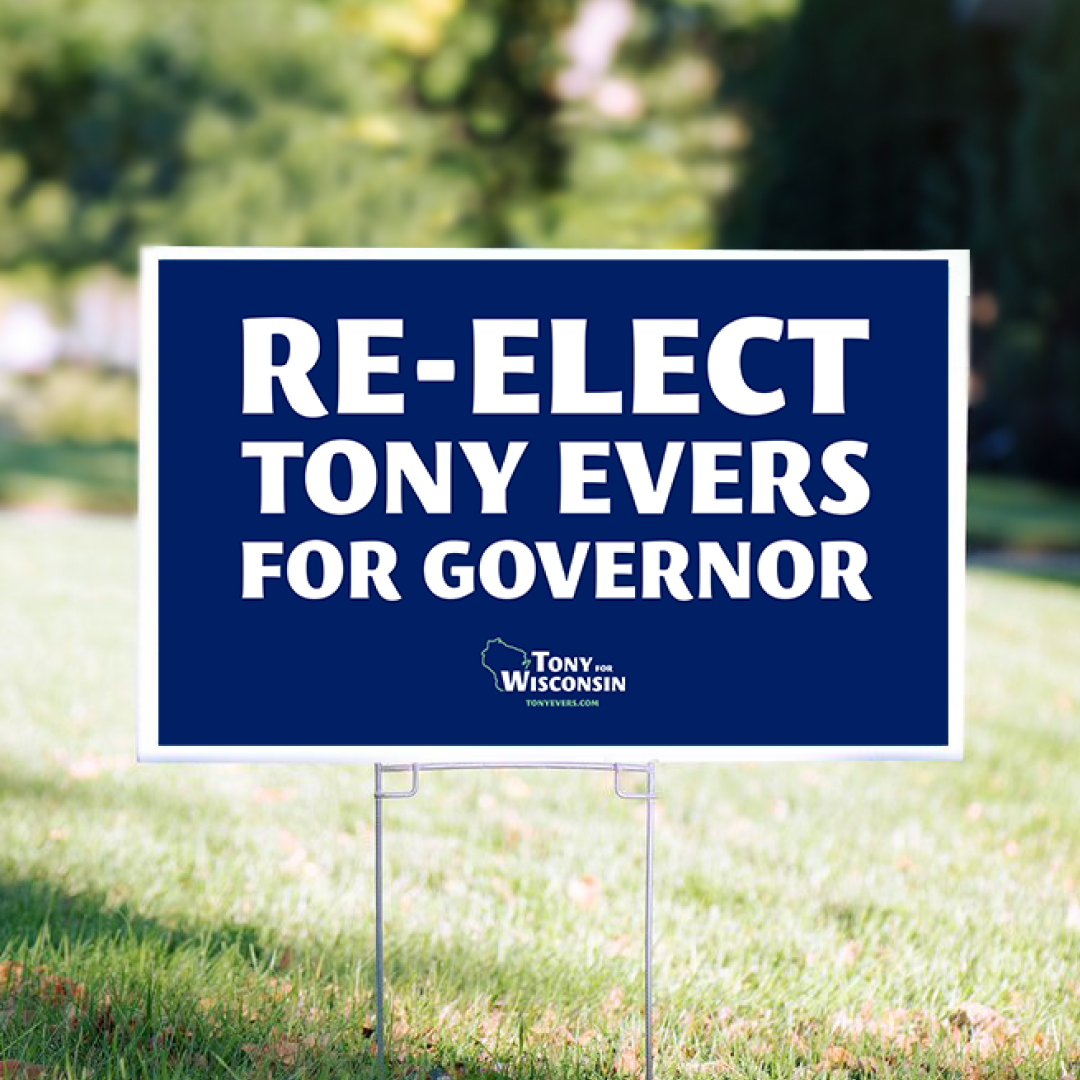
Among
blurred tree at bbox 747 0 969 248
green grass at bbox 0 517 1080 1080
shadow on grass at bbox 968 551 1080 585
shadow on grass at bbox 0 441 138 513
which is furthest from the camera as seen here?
blurred tree at bbox 747 0 969 248

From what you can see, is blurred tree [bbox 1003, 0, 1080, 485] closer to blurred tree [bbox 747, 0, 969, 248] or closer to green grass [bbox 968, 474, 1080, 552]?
green grass [bbox 968, 474, 1080, 552]

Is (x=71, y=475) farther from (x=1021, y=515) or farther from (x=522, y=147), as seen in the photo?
(x=1021, y=515)

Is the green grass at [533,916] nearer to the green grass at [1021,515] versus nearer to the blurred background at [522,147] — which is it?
the green grass at [1021,515]

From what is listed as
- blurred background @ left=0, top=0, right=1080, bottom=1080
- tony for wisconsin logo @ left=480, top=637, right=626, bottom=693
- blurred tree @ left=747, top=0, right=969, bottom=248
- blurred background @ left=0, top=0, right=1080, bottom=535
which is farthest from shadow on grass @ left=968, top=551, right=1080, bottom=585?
tony for wisconsin logo @ left=480, top=637, right=626, bottom=693

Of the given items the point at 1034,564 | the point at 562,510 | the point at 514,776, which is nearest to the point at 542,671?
the point at 562,510

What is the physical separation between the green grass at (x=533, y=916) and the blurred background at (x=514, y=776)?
2 centimetres

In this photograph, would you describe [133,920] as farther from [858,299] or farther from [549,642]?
[858,299]

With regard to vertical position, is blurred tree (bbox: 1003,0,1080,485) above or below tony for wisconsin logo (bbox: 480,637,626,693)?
above

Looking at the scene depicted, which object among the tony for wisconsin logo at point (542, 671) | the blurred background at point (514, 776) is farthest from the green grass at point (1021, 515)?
the tony for wisconsin logo at point (542, 671)

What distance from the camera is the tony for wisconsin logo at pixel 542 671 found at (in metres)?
3.19

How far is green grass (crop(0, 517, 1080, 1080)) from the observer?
355cm

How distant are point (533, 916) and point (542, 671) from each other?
4.93ft

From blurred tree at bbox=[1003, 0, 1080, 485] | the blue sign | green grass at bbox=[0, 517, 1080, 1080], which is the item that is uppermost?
blurred tree at bbox=[1003, 0, 1080, 485]

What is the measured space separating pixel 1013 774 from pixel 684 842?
1.80 metres
